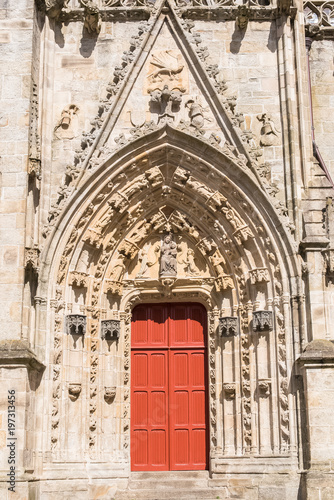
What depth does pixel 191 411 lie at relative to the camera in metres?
13.1

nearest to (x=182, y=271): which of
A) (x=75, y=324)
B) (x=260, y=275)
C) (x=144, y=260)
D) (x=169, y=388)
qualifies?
(x=144, y=260)

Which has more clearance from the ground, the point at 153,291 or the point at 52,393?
the point at 153,291

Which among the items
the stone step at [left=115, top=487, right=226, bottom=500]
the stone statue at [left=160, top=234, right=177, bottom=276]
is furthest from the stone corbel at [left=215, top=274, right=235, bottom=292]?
the stone step at [left=115, top=487, right=226, bottom=500]

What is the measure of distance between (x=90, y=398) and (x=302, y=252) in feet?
14.0

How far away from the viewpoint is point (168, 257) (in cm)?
1349

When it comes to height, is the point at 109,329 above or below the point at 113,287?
below

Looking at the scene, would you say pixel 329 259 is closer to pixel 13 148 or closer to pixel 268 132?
pixel 268 132

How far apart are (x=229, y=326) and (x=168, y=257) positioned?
171cm

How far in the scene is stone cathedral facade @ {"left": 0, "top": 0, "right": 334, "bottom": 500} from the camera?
39.1 feet

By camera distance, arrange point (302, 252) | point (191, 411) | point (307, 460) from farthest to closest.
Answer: point (191, 411), point (302, 252), point (307, 460)

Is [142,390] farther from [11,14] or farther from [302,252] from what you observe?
[11,14]

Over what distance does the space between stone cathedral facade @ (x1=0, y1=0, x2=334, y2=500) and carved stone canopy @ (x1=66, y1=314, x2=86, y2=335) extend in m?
0.02

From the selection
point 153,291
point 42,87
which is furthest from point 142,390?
point 42,87

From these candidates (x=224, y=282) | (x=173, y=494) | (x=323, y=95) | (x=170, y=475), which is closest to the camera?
(x=173, y=494)
